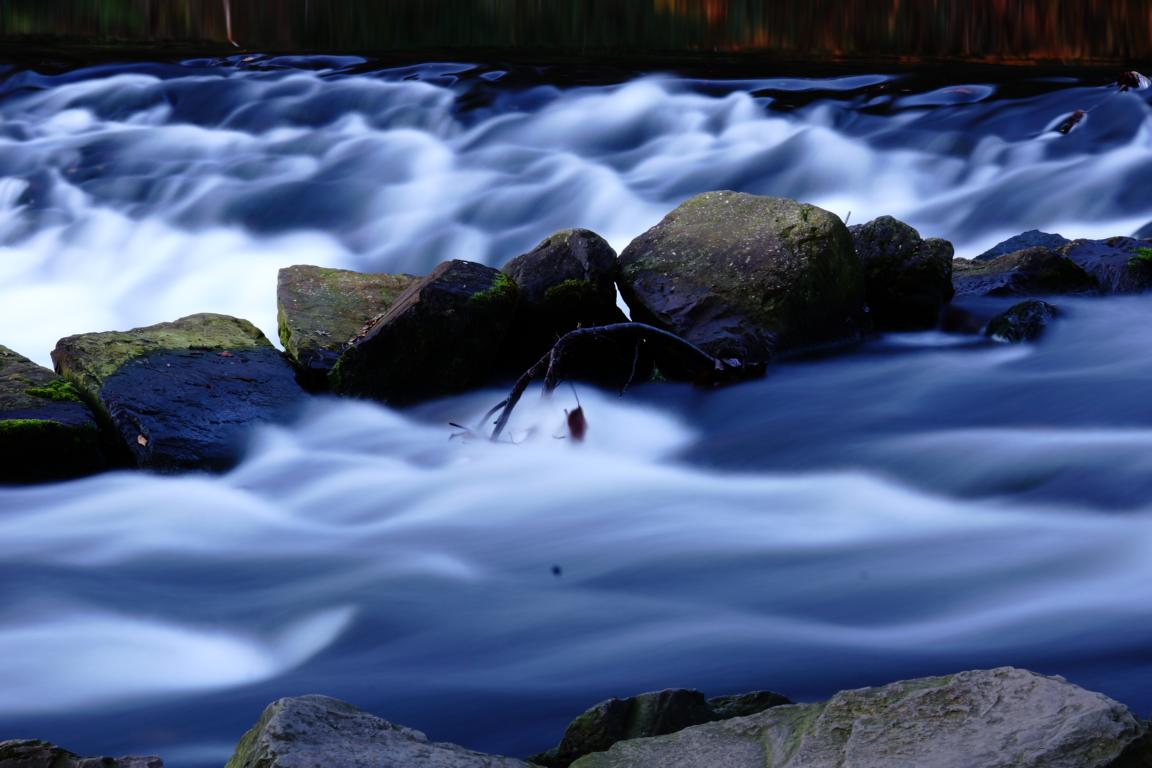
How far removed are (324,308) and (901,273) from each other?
230 cm

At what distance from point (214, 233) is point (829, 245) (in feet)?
13.9

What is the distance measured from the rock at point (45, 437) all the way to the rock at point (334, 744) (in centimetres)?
257

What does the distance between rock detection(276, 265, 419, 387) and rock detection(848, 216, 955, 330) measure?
184cm

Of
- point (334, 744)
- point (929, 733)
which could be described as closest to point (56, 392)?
point (334, 744)

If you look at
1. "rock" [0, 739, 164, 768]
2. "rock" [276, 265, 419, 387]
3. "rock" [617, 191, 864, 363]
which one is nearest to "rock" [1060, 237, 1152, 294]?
"rock" [617, 191, 864, 363]

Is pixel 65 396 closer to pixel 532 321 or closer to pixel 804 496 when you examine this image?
pixel 532 321

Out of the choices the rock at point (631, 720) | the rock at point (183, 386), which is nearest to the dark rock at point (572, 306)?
the rock at point (183, 386)

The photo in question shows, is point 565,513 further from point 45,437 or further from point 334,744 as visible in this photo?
point 334,744

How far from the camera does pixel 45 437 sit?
163 inches

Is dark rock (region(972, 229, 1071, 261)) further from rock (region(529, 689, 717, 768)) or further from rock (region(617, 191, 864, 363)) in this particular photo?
rock (region(529, 689, 717, 768))

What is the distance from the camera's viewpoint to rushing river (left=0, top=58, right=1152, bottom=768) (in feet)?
8.80

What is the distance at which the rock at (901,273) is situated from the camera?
5055 millimetres

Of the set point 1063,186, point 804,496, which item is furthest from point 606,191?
point 804,496

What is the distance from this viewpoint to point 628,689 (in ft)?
8.53
